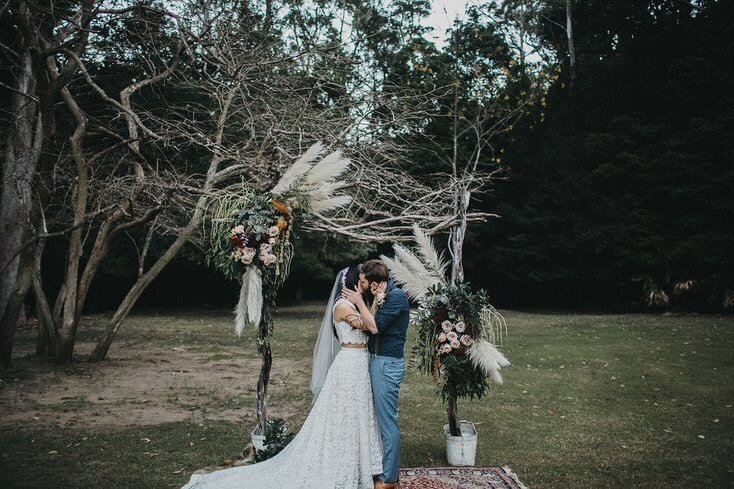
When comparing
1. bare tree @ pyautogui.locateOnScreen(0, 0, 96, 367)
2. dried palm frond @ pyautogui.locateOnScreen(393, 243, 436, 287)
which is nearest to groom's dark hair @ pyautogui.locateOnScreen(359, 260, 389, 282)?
dried palm frond @ pyautogui.locateOnScreen(393, 243, 436, 287)

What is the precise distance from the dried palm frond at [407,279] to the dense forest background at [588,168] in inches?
447

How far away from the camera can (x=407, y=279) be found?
Answer: 205 inches

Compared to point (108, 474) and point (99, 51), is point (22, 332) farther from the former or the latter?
point (108, 474)

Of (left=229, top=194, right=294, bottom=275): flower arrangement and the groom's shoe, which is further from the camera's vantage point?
(left=229, top=194, right=294, bottom=275): flower arrangement

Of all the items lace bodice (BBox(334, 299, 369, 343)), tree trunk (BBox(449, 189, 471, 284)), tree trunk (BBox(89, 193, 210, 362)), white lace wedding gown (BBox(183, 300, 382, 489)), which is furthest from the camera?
tree trunk (BBox(89, 193, 210, 362))

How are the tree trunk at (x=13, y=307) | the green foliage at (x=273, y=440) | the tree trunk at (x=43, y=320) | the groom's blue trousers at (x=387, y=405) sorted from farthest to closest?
the tree trunk at (x=43, y=320) < the tree trunk at (x=13, y=307) < the green foliage at (x=273, y=440) < the groom's blue trousers at (x=387, y=405)

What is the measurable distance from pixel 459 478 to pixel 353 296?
1.99m

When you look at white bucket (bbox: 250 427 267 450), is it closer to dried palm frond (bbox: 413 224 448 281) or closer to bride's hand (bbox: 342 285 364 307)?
bride's hand (bbox: 342 285 364 307)

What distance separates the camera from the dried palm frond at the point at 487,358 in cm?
504

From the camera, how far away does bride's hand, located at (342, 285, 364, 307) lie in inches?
181

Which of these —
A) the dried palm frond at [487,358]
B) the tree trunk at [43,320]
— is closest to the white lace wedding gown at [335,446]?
the dried palm frond at [487,358]

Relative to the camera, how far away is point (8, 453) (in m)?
5.59

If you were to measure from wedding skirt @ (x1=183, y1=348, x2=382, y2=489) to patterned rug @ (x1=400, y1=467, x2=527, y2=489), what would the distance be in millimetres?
550

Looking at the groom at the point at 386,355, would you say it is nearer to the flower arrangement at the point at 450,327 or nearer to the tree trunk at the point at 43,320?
the flower arrangement at the point at 450,327
